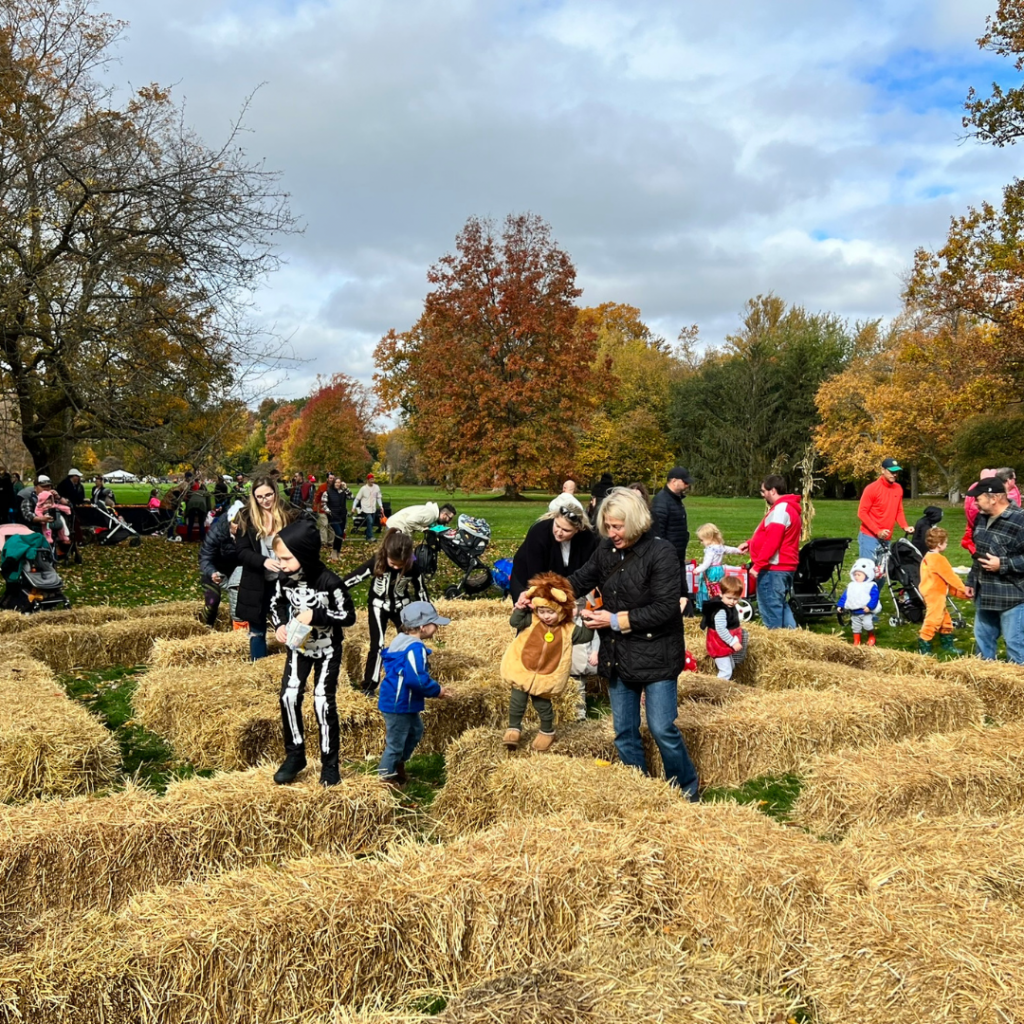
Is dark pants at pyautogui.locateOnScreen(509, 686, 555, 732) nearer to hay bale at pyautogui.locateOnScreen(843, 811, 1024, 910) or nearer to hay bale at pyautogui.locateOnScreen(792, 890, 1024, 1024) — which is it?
hay bale at pyautogui.locateOnScreen(843, 811, 1024, 910)

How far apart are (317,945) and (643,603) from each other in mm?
2524

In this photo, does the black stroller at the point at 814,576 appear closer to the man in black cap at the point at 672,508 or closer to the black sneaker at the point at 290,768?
the man in black cap at the point at 672,508

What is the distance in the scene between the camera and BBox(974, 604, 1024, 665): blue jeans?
7309 millimetres

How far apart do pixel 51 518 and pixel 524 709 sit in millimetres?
12480

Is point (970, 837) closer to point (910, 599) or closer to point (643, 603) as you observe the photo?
point (643, 603)

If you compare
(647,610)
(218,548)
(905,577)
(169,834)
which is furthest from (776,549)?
(169,834)

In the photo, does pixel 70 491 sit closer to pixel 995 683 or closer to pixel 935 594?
pixel 935 594

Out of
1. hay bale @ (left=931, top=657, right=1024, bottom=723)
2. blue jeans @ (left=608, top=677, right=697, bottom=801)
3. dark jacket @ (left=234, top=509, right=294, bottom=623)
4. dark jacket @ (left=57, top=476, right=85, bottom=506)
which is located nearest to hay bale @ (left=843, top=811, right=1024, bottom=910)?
blue jeans @ (left=608, top=677, right=697, bottom=801)

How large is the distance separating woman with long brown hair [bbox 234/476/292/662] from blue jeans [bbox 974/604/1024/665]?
6.17 metres

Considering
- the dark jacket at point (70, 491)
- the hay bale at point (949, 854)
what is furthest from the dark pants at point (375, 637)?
the dark jacket at point (70, 491)

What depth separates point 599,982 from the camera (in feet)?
9.45

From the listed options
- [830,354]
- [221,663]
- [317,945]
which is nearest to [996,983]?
[317,945]

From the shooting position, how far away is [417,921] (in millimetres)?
3234

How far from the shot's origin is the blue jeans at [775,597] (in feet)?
30.6
